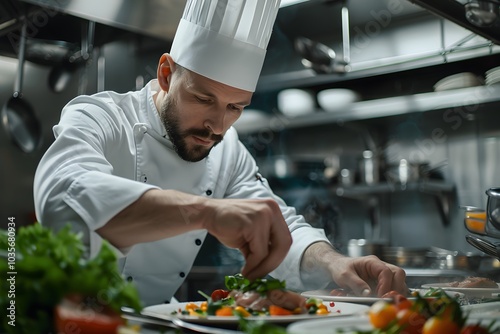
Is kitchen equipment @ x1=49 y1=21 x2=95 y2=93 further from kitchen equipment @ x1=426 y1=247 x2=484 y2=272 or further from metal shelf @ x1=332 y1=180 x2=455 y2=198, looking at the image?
metal shelf @ x1=332 y1=180 x2=455 y2=198

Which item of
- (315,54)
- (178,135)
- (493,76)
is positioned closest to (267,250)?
(178,135)

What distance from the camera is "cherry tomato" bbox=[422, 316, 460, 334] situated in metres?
0.73

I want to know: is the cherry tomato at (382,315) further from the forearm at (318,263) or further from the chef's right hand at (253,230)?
the forearm at (318,263)

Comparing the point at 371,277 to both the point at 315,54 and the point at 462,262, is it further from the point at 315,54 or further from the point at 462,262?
the point at 315,54

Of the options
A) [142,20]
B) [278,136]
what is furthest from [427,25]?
[142,20]

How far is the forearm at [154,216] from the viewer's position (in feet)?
3.17

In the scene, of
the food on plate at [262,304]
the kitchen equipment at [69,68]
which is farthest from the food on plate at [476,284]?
the kitchen equipment at [69,68]

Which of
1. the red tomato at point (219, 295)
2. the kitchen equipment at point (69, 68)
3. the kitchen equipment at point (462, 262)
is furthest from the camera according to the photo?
the kitchen equipment at point (462, 262)

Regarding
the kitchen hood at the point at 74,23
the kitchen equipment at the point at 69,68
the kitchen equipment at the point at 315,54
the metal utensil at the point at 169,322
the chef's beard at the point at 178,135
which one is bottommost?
the metal utensil at the point at 169,322

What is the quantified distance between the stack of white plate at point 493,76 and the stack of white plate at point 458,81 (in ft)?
0.17

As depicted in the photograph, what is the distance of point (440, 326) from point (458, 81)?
3.17m

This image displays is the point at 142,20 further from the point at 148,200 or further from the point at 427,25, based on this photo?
the point at 427,25

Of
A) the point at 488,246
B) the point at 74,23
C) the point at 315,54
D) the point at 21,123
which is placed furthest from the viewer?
the point at 315,54

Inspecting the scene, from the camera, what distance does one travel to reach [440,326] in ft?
2.40
